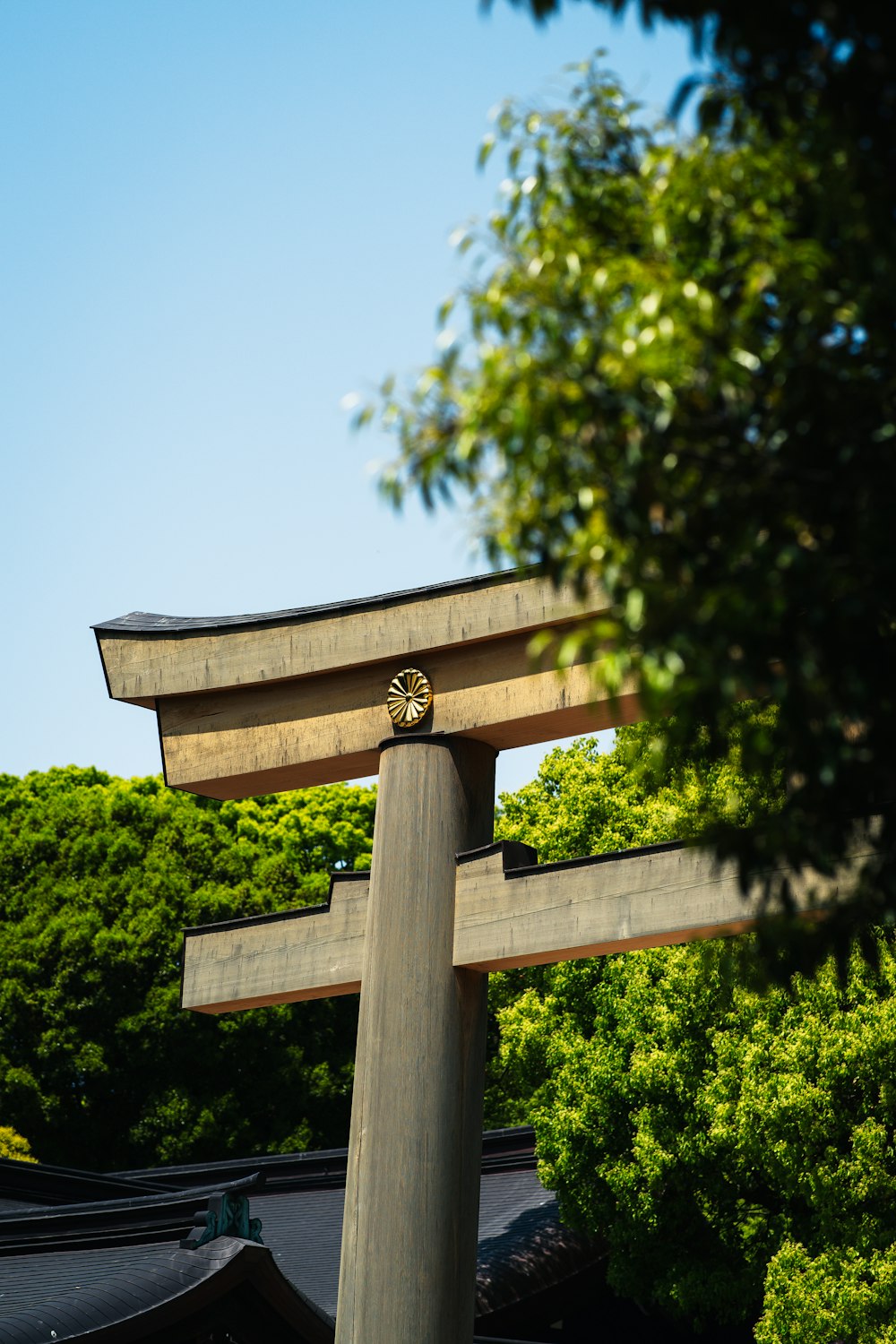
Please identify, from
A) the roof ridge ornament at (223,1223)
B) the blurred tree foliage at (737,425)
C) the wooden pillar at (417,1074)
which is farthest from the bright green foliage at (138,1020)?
the blurred tree foliage at (737,425)

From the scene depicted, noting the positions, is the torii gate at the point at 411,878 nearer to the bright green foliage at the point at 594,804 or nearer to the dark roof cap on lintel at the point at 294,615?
the dark roof cap on lintel at the point at 294,615

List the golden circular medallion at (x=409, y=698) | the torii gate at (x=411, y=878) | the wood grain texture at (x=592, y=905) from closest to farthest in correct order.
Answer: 1. the wood grain texture at (x=592, y=905)
2. the torii gate at (x=411, y=878)
3. the golden circular medallion at (x=409, y=698)

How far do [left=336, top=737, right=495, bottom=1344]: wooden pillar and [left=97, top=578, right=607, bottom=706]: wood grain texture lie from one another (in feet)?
1.36

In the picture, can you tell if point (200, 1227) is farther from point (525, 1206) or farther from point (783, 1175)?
point (525, 1206)

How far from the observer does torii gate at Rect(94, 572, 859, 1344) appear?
15.6 ft

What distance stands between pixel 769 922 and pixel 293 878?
20996mm

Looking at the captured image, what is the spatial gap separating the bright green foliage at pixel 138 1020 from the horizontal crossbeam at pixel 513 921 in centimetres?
1570

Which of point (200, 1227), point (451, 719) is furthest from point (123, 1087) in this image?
point (451, 719)

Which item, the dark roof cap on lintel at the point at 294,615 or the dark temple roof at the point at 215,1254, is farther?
the dark temple roof at the point at 215,1254

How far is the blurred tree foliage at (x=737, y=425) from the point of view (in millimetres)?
2197

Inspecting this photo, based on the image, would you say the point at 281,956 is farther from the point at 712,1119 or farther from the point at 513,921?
the point at 712,1119

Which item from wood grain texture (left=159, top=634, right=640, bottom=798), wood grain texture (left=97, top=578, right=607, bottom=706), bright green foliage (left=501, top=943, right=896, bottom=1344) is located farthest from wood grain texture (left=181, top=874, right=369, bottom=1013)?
bright green foliage (left=501, top=943, right=896, bottom=1344)

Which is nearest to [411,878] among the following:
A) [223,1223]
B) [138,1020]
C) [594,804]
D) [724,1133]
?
[223,1223]

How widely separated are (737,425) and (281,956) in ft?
12.5
